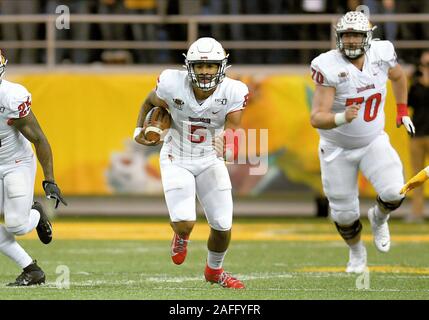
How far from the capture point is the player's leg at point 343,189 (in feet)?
25.2

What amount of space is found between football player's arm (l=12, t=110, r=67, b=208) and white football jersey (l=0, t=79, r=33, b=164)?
0.05m

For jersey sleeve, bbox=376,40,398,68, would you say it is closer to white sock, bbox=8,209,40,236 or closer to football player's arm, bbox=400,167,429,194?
football player's arm, bbox=400,167,429,194

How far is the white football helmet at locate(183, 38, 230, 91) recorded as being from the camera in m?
6.68

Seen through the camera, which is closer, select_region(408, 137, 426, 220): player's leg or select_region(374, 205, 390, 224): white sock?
select_region(374, 205, 390, 224): white sock

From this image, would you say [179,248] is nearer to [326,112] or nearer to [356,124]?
[326,112]

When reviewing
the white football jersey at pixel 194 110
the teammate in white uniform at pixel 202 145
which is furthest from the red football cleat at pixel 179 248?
the white football jersey at pixel 194 110

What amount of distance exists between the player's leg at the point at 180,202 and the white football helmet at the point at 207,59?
518 mm

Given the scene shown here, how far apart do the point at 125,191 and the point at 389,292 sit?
642 cm

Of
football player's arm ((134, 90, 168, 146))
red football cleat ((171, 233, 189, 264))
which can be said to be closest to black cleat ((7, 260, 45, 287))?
red football cleat ((171, 233, 189, 264))

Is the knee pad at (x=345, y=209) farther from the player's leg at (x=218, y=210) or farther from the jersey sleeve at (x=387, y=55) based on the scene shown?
the player's leg at (x=218, y=210)

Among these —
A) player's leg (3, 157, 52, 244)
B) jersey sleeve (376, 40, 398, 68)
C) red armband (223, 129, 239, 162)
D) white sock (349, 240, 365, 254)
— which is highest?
jersey sleeve (376, 40, 398, 68)

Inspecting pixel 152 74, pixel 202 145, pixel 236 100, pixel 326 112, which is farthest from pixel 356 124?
pixel 152 74

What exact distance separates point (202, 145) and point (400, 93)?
1698 millimetres

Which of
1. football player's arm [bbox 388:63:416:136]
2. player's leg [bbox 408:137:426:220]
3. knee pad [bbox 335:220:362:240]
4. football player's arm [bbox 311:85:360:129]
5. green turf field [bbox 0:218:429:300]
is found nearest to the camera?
green turf field [bbox 0:218:429:300]
